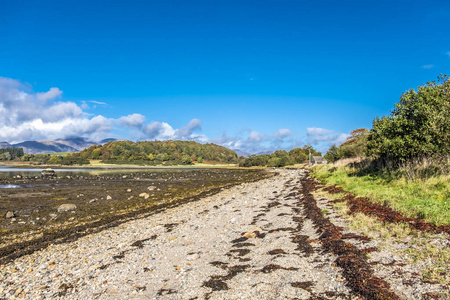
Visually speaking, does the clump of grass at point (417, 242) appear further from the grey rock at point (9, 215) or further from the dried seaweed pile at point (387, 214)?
the grey rock at point (9, 215)

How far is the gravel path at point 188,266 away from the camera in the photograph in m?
6.39

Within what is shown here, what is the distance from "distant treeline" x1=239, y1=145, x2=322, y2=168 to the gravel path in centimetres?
11721

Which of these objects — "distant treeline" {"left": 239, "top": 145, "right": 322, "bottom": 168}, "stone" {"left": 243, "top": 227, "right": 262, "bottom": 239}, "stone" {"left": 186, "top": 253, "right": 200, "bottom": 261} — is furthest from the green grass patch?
"distant treeline" {"left": 239, "top": 145, "right": 322, "bottom": 168}

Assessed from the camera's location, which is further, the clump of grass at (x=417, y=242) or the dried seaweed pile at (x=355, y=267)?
the clump of grass at (x=417, y=242)

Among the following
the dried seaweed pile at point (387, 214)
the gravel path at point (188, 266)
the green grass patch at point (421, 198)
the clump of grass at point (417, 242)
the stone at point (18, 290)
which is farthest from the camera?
the green grass patch at point (421, 198)

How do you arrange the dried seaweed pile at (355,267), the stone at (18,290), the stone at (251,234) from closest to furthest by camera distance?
the dried seaweed pile at (355,267)
the stone at (18,290)
the stone at (251,234)

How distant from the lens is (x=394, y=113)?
776 inches

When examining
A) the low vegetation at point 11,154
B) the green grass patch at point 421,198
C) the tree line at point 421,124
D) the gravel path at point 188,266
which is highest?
the low vegetation at point 11,154

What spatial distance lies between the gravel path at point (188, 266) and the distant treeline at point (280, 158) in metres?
117

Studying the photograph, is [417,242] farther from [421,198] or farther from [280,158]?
[280,158]

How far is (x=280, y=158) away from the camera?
12875cm

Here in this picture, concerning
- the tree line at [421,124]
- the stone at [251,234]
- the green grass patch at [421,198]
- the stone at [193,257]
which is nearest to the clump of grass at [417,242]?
the green grass patch at [421,198]

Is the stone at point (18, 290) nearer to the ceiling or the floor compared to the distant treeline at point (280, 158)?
nearer to the floor

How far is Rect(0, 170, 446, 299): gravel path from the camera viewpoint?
6387mm
